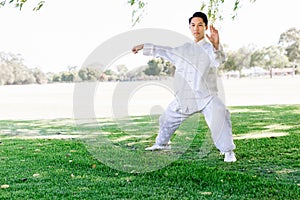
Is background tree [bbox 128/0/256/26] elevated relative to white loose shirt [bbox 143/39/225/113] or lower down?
elevated

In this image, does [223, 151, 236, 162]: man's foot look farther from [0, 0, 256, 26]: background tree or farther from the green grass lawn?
A: [0, 0, 256, 26]: background tree

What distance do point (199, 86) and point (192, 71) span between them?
0.19 metres

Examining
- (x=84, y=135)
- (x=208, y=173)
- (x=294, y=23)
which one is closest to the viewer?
(x=208, y=173)

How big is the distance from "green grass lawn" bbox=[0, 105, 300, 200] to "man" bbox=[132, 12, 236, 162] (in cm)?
38

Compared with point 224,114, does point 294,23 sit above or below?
above

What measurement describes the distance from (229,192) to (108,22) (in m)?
11.8

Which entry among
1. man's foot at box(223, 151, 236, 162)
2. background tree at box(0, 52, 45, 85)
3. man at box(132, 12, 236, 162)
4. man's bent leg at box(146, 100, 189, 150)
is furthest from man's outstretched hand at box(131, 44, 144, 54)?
background tree at box(0, 52, 45, 85)

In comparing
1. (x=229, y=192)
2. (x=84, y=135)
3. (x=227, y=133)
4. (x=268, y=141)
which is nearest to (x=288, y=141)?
(x=268, y=141)

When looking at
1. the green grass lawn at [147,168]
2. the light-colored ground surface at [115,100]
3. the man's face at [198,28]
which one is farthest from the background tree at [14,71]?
the man's face at [198,28]

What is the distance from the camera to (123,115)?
6844 millimetres

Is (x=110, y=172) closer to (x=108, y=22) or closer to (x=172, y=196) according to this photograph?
(x=172, y=196)

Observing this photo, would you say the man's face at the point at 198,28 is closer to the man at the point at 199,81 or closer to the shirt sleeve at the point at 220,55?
the man at the point at 199,81

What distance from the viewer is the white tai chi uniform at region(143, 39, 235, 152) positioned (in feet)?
15.9

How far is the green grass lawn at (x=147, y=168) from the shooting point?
142 inches
